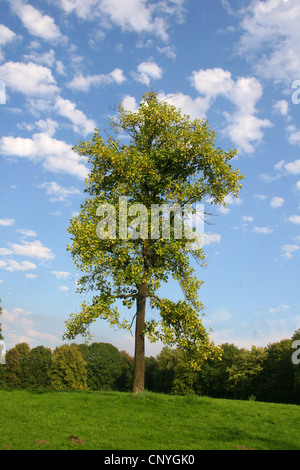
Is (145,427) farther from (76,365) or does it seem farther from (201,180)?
(76,365)

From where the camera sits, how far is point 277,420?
19281mm

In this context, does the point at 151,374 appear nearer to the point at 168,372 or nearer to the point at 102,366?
the point at 168,372

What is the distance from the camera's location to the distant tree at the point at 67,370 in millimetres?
93812

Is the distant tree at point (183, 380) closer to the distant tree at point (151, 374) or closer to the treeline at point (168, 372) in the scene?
the treeline at point (168, 372)

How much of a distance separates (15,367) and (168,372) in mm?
39152

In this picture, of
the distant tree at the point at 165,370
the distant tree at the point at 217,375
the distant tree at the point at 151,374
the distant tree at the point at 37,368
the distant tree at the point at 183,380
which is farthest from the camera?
the distant tree at the point at 151,374

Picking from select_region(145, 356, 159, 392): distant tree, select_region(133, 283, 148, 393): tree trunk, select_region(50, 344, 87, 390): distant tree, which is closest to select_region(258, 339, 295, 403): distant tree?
select_region(145, 356, 159, 392): distant tree

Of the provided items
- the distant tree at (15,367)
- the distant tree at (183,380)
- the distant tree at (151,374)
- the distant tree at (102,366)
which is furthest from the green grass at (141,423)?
the distant tree at (102,366)

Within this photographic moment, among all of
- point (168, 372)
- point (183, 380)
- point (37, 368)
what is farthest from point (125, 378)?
point (183, 380)

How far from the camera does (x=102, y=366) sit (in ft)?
371

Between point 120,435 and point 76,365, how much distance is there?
8805 cm

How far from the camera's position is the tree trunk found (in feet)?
83.0

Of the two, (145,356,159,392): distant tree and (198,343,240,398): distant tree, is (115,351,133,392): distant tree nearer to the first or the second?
(145,356,159,392): distant tree

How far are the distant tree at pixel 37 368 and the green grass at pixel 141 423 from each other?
263 feet
